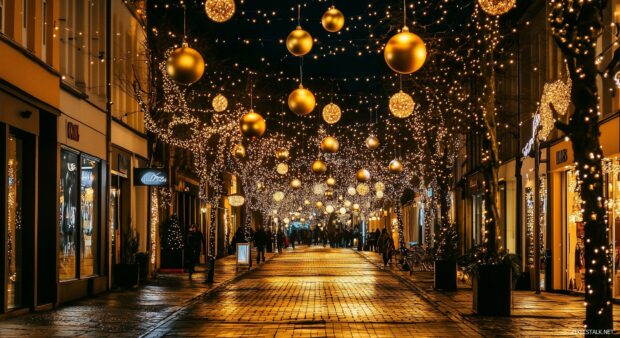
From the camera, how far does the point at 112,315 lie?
777 inches

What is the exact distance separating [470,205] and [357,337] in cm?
3103

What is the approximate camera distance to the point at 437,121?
3825 cm

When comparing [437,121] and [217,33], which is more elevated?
[217,33]

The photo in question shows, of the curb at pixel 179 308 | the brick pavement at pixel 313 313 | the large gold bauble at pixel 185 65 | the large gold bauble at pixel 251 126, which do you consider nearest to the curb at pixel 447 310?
the brick pavement at pixel 313 313

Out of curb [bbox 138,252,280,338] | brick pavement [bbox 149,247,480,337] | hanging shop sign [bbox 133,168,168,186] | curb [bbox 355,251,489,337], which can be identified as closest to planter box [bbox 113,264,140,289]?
curb [bbox 138,252,280,338]

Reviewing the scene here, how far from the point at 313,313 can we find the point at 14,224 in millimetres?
Result: 6042

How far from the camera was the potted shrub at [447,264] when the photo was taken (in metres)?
27.7

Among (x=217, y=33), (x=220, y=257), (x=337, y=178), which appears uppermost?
(x=217, y=33)

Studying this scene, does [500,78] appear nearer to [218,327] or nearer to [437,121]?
[437,121]

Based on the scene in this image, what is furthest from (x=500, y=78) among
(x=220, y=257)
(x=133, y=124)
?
(x=220, y=257)

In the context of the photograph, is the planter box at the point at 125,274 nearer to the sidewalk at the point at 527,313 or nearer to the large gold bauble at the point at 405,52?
the sidewalk at the point at 527,313

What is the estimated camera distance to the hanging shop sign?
1220 inches

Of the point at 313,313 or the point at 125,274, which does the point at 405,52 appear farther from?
the point at 125,274

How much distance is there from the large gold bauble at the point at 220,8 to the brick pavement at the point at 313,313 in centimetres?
518
